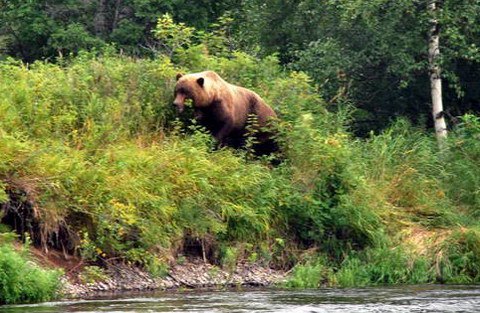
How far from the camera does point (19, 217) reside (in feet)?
44.9

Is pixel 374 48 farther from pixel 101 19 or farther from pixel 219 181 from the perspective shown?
pixel 101 19

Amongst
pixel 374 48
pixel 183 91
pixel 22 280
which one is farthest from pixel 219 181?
pixel 374 48

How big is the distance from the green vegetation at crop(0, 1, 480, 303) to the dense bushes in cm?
2

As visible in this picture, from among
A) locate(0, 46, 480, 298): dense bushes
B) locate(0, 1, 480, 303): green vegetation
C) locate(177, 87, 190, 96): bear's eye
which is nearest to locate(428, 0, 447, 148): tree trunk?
locate(0, 1, 480, 303): green vegetation

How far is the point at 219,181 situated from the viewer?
15547 millimetres

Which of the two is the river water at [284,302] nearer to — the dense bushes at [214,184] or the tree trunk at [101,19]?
the dense bushes at [214,184]

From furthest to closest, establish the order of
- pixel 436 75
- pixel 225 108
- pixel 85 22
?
1. pixel 85 22
2. pixel 436 75
3. pixel 225 108

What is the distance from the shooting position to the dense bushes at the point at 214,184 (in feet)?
45.5

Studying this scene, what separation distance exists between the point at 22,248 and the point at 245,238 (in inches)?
134

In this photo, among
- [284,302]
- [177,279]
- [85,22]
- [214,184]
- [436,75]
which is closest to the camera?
Result: [284,302]

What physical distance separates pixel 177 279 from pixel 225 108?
11.5ft

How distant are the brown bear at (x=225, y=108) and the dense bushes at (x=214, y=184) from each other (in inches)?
11.0

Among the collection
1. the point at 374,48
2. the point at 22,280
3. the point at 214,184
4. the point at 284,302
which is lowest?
the point at 284,302

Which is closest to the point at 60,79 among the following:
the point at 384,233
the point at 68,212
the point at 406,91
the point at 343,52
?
the point at 68,212
